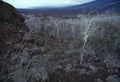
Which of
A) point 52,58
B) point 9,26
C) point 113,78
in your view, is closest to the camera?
point 113,78

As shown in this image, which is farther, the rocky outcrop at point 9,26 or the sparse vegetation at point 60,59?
the rocky outcrop at point 9,26

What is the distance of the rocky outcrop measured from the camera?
4.65m

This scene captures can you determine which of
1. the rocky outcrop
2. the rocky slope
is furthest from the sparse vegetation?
the rocky outcrop

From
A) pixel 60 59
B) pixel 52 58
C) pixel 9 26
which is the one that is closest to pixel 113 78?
pixel 60 59

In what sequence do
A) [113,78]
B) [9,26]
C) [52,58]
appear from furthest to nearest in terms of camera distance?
[9,26], [52,58], [113,78]

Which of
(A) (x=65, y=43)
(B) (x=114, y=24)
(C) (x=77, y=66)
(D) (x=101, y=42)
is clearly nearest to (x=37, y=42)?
(A) (x=65, y=43)

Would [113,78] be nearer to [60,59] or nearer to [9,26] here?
[60,59]

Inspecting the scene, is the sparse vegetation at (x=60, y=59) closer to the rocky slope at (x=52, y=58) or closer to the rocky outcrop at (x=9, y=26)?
the rocky slope at (x=52, y=58)

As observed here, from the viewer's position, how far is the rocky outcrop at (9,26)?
15.2 feet

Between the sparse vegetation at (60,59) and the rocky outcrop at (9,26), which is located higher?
the rocky outcrop at (9,26)

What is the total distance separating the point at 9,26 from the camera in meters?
5.21

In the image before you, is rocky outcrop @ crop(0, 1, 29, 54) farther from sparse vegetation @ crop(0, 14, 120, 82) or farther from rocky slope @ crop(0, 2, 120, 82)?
sparse vegetation @ crop(0, 14, 120, 82)

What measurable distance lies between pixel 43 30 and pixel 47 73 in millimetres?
3811

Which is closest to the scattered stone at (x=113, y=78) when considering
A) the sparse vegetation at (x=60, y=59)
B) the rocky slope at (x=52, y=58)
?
the rocky slope at (x=52, y=58)
